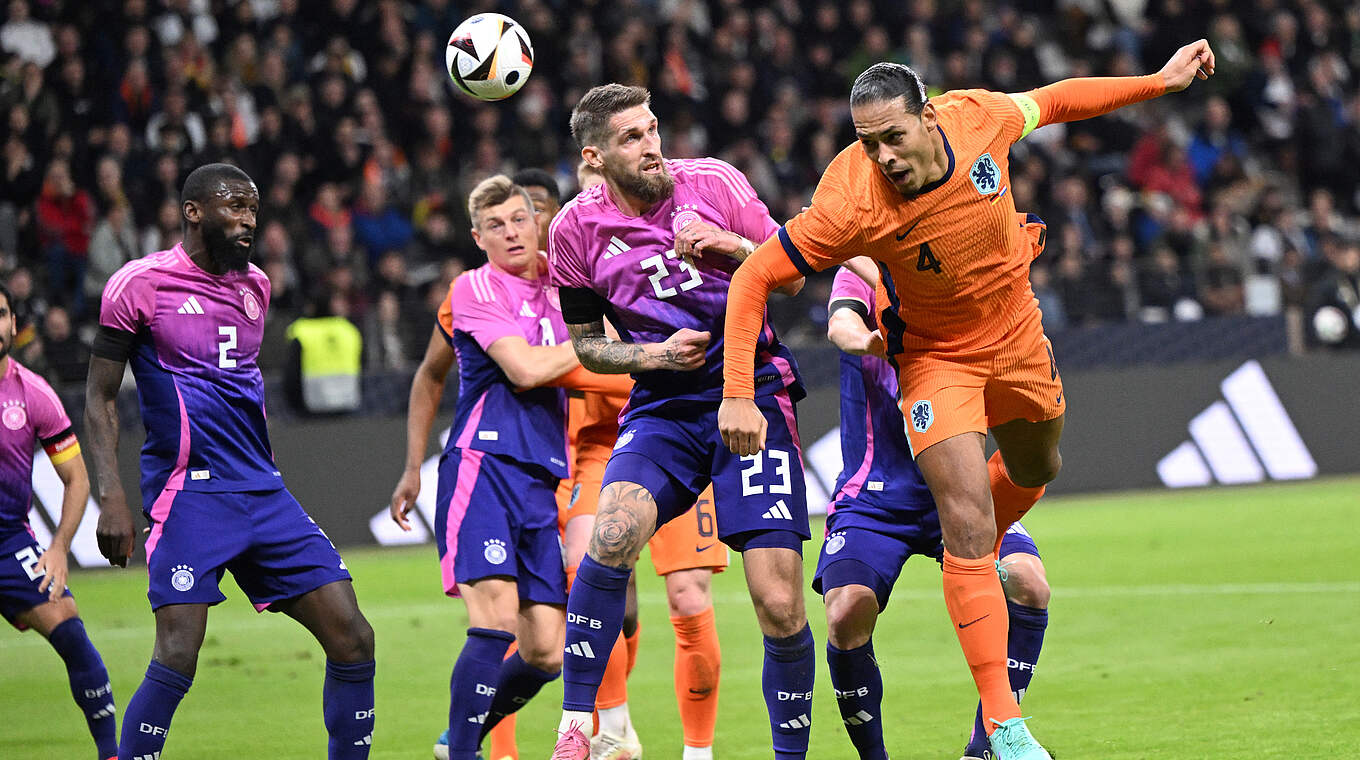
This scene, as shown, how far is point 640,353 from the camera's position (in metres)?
5.84

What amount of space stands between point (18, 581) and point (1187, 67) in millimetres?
5155

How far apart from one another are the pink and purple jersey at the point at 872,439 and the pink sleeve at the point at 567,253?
937 mm

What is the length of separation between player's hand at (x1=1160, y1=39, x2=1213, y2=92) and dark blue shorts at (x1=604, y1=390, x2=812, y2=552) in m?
1.77

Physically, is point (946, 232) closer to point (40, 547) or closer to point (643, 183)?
point (643, 183)

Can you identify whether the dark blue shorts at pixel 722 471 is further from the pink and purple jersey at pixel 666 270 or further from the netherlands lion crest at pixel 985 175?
the netherlands lion crest at pixel 985 175

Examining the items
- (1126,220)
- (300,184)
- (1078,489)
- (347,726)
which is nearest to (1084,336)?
(1078,489)

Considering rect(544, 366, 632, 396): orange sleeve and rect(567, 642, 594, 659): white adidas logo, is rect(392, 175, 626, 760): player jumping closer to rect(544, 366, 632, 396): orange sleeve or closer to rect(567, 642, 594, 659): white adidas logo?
rect(544, 366, 632, 396): orange sleeve

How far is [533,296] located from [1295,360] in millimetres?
11569

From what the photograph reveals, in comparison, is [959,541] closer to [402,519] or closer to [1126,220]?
[402,519]

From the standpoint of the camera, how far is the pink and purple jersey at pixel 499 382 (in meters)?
6.72

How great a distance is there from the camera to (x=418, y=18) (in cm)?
1923

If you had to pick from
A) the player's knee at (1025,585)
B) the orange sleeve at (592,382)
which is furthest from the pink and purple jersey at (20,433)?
the player's knee at (1025,585)

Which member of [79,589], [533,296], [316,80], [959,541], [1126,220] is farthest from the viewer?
[1126,220]

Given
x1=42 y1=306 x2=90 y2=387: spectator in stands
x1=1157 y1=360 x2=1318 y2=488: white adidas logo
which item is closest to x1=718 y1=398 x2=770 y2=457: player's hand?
x1=42 y1=306 x2=90 y2=387: spectator in stands
